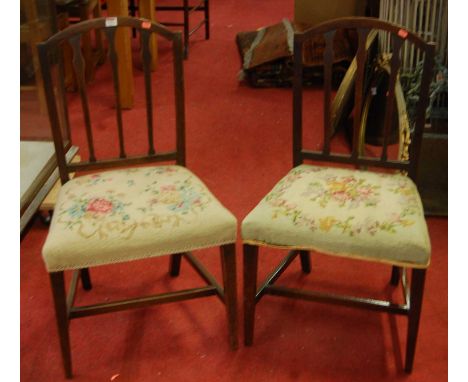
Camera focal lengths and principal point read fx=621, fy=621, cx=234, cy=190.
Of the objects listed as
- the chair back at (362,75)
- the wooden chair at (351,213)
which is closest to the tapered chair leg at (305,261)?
the wooden chair at (351,213)

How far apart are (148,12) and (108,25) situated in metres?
2.18

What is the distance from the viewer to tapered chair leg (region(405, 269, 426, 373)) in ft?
4.81

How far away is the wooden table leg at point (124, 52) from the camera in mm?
3000

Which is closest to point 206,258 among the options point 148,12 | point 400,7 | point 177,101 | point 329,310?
point 329,310

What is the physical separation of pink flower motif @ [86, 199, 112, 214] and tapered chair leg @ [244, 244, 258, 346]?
35cm

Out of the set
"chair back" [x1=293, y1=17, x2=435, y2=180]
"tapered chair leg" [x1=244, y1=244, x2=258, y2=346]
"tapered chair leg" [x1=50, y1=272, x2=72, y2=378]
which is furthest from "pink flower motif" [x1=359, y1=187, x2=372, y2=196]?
"tapered chair leg" [x1=50, y1=272, x2=72, y2=378]

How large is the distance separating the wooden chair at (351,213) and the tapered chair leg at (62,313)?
0.45 meters

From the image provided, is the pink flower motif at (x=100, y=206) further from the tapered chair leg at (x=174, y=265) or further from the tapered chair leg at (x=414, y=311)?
the tapered chair leg at (x=414, y=311)

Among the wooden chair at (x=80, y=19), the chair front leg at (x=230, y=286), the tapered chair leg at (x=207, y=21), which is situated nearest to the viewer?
the chair front leg at (x=230, y=286)

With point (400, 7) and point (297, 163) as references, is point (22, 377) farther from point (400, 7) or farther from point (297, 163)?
point (400, 7)

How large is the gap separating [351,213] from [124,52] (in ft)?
6.46

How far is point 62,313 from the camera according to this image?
1518 millimetres

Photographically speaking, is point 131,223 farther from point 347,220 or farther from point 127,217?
point 347,220

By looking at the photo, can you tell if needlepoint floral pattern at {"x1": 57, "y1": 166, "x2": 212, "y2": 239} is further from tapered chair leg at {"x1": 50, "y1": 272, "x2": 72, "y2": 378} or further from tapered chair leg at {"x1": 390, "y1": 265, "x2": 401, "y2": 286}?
tapered chair leg at {"x1": 390, "y1": 265, "x2": 401, "y2": 286}
